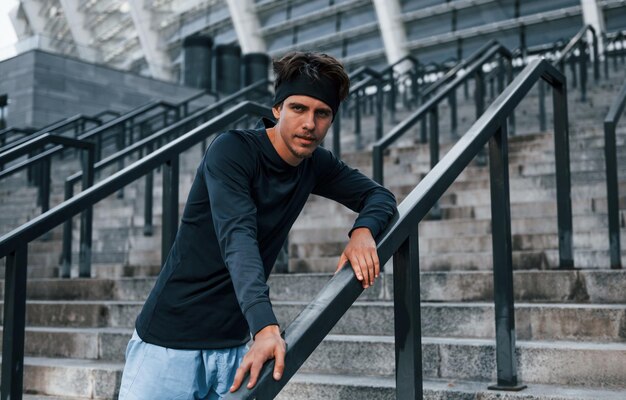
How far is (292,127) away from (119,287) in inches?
126

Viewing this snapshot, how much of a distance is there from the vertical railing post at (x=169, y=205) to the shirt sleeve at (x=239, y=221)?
205 centimetres

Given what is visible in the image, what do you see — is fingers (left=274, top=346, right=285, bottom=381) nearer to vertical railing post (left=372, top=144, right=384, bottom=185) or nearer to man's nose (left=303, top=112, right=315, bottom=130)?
man's nose (left=303, top=112, right=315, bottom=130)

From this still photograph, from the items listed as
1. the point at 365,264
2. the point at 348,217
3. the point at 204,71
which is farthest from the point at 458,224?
the point at 204,71

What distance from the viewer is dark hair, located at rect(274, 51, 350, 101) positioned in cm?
197

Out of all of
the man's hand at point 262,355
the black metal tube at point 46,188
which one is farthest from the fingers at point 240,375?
the black metal tube at point 46,188

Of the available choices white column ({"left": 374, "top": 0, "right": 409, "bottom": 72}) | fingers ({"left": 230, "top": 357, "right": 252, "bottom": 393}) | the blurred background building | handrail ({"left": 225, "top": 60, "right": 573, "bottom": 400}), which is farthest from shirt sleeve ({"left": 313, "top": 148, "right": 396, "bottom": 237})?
white column ({"left": 374, "top": 0, "right": 409, "bottom": 72})

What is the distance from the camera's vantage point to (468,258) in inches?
174

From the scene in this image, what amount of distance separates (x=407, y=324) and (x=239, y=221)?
0.65m

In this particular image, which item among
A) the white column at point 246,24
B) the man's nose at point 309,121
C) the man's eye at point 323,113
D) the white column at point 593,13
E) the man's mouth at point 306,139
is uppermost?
the white column at point 246,24

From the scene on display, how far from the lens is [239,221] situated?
1823 millimetres

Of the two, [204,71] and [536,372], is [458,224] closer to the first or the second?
[536,372]

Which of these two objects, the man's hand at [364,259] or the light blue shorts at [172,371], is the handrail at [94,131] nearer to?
the light blue shorts at [172,371]

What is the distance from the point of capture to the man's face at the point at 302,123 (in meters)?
1.97

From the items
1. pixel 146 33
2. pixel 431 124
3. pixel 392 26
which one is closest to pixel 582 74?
pixel 431 124
